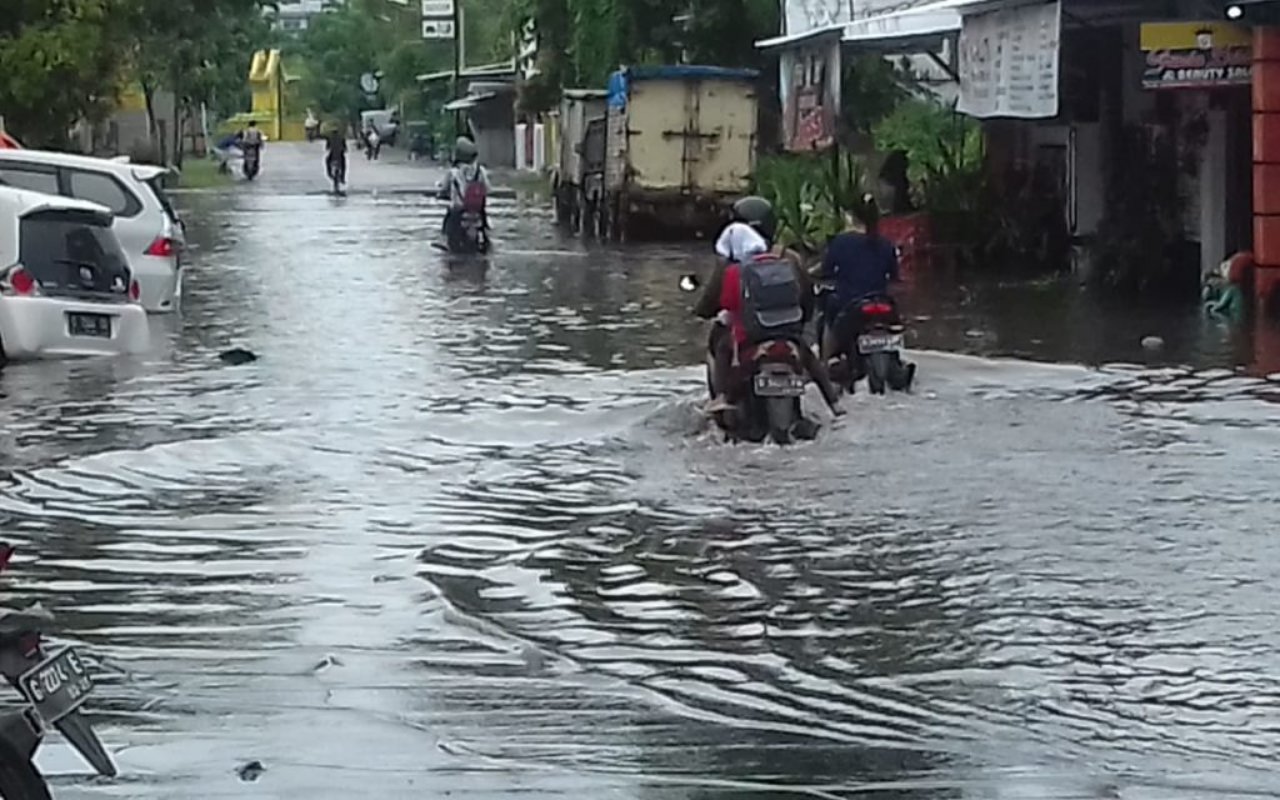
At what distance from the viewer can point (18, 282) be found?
18250 mm

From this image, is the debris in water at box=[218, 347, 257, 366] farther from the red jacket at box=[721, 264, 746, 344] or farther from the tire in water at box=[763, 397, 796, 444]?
the tire in water at box=[763, 397, 796, 444]

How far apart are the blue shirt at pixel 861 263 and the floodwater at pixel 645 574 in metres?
0.75

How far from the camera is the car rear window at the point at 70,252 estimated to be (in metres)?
18.3

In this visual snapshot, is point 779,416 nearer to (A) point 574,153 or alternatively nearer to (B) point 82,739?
(B) point 82,739

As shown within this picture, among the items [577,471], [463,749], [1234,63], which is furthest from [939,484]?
A: [1234,63]

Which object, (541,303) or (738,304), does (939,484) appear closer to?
(738,304)

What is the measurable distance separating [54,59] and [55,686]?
3009 centimetres

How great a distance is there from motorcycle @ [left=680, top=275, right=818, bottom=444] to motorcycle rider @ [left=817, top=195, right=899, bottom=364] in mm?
1548

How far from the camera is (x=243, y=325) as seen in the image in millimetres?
23078

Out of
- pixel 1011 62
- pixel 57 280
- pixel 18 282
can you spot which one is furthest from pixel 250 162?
pixel 18 282

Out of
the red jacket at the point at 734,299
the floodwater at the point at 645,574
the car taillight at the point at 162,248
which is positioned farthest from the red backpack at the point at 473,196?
the red jacket at the point at 734,299

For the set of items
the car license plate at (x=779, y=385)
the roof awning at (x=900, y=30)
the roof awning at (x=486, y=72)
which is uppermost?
the roof awning at (x=486, y=72)

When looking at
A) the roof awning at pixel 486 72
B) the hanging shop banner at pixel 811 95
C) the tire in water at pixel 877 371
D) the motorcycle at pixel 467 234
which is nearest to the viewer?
the tire in water at pixel 877 371

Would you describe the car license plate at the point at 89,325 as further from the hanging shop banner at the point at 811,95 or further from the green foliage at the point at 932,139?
the hanging shop banner at the point at 811,95
